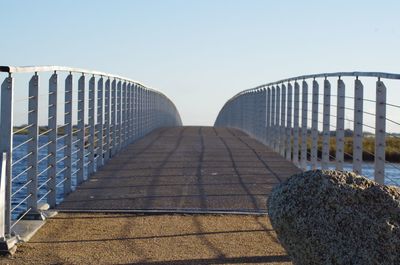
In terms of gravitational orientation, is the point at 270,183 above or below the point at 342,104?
Answer: below

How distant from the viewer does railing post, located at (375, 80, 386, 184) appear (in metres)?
8.70

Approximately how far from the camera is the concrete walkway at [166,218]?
6922 mm

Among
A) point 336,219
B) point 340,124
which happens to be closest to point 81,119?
point 340,124

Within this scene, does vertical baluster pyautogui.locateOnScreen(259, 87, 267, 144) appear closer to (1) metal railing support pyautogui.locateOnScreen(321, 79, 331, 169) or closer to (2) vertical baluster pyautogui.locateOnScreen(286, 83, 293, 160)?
(2) vertical baluster pyautogui.locateOnScreen(286, 83, 293, 160)

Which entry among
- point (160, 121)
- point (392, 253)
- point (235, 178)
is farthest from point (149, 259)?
point (160, 121)

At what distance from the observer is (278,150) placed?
17.2 metres

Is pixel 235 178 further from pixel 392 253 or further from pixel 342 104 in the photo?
pixel 392 253

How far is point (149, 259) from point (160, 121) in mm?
25149

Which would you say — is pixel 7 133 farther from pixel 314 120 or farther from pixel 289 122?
pixel 289 122

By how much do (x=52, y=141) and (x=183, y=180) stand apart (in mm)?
2978

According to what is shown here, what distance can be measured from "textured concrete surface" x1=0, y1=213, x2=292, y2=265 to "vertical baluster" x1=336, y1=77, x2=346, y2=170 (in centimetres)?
235

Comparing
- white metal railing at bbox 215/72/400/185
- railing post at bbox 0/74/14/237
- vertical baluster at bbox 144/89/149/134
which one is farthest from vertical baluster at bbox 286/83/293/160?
railing post at bbox 0/74/14/237

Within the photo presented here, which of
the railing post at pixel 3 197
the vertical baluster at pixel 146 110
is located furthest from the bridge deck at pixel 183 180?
the vertical baluster at pixel 146 110

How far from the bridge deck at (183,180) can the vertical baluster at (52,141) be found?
22 cm
